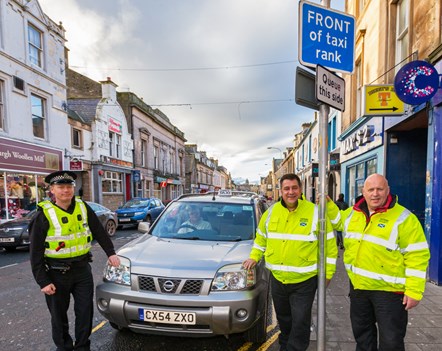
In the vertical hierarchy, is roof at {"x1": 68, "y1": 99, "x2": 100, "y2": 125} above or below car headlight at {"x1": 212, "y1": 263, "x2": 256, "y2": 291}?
above

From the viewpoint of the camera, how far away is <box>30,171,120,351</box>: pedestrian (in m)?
2.69

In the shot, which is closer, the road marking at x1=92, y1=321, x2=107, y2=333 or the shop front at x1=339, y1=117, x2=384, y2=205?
the road marking at x1=92, y1=321, x2=107, y2=333

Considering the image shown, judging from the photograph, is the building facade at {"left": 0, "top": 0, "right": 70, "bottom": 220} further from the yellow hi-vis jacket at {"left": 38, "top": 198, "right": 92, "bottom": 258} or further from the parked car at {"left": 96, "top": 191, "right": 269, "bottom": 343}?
the parked car at {"left": 96, "top": 191, "right": 269, "bottom": 343}

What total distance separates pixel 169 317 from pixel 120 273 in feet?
2.40

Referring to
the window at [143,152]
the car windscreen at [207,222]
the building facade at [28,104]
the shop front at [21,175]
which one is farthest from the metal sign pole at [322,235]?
the window at [143,152]

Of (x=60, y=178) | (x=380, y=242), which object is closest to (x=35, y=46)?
(x=60, y=178)

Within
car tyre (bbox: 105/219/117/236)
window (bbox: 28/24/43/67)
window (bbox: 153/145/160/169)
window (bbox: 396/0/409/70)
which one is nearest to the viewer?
window (bbox: 396/0/409/70)

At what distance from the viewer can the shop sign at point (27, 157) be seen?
12.2 metres

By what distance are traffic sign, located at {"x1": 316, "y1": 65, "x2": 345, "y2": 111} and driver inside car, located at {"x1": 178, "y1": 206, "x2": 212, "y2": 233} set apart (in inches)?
90.7

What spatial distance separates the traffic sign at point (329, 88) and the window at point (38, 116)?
15572mm

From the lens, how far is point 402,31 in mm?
8039

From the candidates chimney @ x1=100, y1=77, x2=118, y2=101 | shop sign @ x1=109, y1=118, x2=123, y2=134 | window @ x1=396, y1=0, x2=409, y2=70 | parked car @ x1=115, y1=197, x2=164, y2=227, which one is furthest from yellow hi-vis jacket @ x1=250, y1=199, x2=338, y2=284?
chimney @ x1=100, y1=77, x2=118, y2=101

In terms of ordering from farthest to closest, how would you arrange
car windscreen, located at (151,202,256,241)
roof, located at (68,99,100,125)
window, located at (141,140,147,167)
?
window, located at (141,140,147,167), roof, located at (68,99,100,125), car windscreen, located at (151,202,256,241)

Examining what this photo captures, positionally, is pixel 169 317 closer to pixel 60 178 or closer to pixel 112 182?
pixel 60 178
